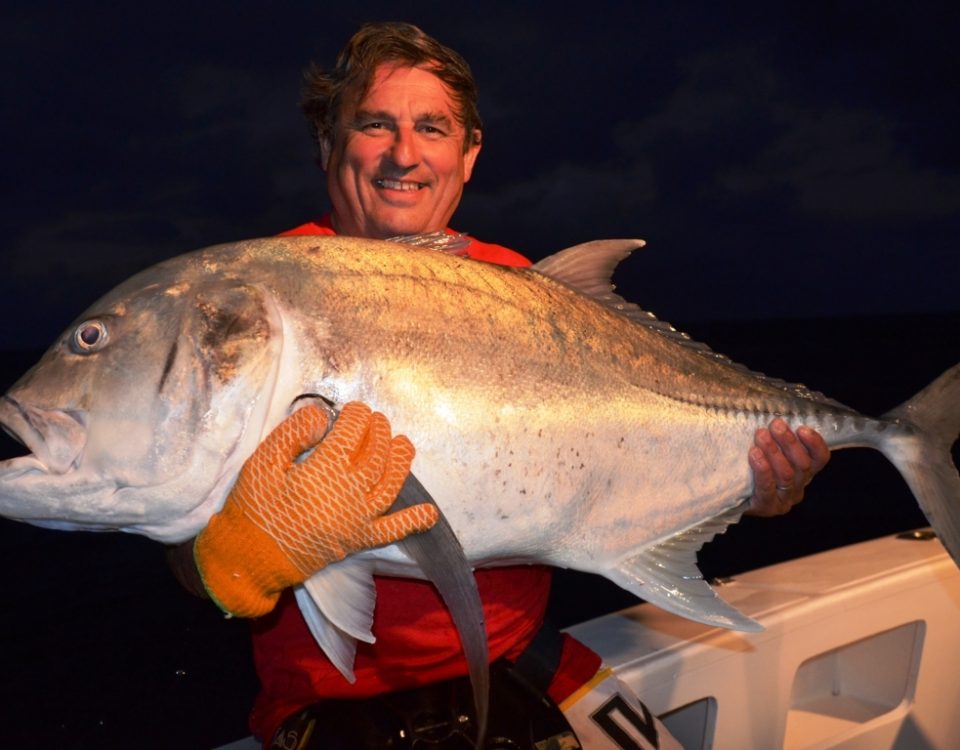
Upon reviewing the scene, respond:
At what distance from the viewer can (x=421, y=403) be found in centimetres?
203

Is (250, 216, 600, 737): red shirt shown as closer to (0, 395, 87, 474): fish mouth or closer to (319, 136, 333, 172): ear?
(0, 395, 87, 474): fish mouth

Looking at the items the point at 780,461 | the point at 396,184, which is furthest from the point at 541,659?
the point at 396,184

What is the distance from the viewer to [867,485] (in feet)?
59.2

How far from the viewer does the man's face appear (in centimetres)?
299

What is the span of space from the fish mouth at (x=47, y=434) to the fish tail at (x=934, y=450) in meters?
2.58

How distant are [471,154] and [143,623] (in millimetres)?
9742

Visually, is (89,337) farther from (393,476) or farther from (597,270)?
(597,270)

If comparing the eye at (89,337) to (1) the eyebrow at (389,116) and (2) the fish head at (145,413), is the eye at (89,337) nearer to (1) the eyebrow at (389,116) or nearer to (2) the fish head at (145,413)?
(2) the fish head at (145,413)

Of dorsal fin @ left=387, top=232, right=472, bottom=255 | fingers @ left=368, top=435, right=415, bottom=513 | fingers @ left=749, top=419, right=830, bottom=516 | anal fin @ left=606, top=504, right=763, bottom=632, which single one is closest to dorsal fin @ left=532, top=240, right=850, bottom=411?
dorsal fin @ left=387, top=232, right=472, bottom=255

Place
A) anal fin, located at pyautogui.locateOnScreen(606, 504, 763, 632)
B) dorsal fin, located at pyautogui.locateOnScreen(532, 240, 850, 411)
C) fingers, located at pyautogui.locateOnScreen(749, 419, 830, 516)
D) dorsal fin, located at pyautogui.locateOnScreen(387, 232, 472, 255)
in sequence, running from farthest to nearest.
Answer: fingers, located at pyautogui.locateOnScreen(749, 419, 830, 516) → dorsal fin, located at pyautogui.locateOnScreen(532, 240, 850, 411) → anal fin, located at pyautogui.locateOnScreen(606, 504, 763, 632) → dorsal fin, located at pyautogui.locateOnScreen(387, 232, 472, 255)

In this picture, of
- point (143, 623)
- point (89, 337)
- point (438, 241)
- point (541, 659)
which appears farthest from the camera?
point (143, 623)

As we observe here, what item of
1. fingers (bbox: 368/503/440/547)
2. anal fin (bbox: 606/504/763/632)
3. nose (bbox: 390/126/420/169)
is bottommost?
anal fin (bbox: 606/504/763/632)

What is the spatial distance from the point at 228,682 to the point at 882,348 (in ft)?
221

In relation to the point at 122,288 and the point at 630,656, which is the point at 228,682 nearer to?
the point at 630,656
